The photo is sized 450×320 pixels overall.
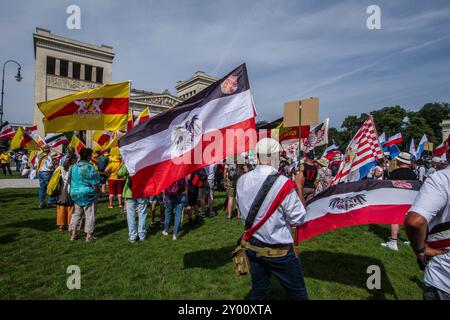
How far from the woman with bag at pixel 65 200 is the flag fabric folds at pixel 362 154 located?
22.8 ft

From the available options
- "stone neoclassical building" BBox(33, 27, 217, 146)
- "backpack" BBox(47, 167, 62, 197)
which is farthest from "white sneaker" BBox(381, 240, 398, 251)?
"stone neoclassical building" BBox(33, 27, 217, 146)

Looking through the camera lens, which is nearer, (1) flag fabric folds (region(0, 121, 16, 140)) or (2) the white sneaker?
(2) the white sneaker

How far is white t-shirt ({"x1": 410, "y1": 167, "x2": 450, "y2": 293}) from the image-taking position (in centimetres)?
199

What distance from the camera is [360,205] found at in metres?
4.07

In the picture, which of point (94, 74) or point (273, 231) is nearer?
point (273, 231)

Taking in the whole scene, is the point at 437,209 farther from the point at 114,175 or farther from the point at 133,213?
the point at 114,175

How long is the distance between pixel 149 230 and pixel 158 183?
13.9 feet

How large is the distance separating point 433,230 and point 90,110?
6.38 metres

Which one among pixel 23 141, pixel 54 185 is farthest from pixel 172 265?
pixel 23 141

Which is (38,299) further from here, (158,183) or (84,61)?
(84,61)

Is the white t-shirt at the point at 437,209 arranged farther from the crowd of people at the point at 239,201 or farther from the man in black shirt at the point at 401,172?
the man in black shirt at the point at 401,172

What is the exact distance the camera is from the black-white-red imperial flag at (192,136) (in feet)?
13.6

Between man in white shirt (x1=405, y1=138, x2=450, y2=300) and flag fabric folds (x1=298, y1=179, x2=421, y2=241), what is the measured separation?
70.9 inches

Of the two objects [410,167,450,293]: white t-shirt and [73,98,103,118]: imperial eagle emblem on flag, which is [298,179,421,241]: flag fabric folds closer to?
[410,167,450,293]: white t-shirt
